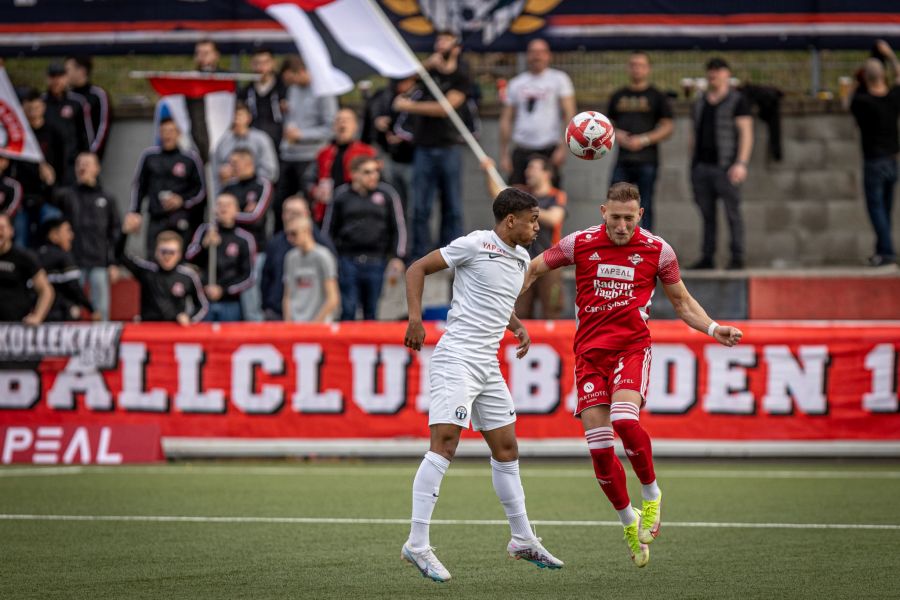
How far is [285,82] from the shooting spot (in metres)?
17.3

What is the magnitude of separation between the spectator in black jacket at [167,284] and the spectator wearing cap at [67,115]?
2997 mm

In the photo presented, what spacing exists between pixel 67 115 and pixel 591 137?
10.8 m

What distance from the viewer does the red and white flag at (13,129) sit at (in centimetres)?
1662

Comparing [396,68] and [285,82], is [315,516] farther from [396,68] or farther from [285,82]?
[285,82]

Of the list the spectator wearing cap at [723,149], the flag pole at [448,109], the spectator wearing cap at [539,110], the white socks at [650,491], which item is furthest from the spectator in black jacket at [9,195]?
the white socks at [650,491]

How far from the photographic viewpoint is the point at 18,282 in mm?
15109

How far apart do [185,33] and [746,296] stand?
8.29 meters

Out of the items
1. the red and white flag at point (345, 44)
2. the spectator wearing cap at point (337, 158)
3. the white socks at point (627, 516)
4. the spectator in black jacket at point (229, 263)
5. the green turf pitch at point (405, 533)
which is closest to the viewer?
the green turf pitch at point (405, 533)

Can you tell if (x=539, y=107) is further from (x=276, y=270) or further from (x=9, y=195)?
(x=9, y=195)

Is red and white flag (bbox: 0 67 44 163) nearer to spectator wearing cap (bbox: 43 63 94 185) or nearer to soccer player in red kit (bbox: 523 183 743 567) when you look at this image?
spectator wearing cap (bbox: 43 63 94 185)

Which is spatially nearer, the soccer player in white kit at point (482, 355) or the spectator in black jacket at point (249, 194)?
the soccer player in white kit at point (482, 355)

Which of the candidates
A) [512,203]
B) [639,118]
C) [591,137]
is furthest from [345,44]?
[512,203]

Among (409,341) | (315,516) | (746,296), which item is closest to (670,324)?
(746,296)

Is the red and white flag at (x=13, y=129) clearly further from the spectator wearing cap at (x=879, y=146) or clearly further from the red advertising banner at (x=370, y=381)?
the spectator wearing cap at (x=879, y=146)
